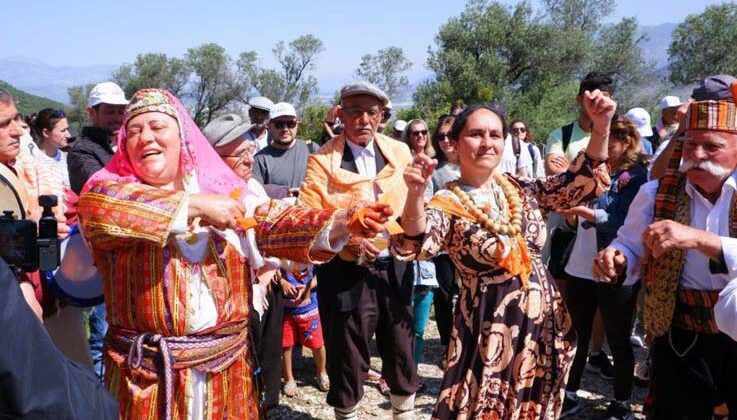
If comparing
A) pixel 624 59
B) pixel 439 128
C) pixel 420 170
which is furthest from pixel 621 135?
pixel 624 59

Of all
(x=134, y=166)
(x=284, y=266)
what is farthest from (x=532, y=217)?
(x=134, y=166)

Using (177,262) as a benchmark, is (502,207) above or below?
above

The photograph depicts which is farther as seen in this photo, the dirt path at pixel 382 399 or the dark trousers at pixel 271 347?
the dirt path at pixel 382 399

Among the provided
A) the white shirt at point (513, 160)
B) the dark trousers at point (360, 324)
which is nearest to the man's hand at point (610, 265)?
the dark trousers at point (360, 324)

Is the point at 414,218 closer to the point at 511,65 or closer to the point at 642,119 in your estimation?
the point at 642,119

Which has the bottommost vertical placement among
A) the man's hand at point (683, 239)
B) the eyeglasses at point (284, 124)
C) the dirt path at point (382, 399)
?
the dirt path at point (382, 399)

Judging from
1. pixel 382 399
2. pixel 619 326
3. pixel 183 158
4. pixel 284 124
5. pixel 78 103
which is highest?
pixel 78 103

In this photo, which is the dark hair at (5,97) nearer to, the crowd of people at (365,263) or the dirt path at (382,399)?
the crowd of people at (365,263)

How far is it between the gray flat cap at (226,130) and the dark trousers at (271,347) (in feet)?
3.80

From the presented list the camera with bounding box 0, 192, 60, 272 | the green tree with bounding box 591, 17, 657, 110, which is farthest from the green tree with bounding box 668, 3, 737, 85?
the camera with bounding box 0, 192, 60, 272

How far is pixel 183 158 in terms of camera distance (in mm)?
2432

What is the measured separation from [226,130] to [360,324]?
134cm

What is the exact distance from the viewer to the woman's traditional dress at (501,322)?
117 inches

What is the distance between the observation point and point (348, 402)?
377 cm
